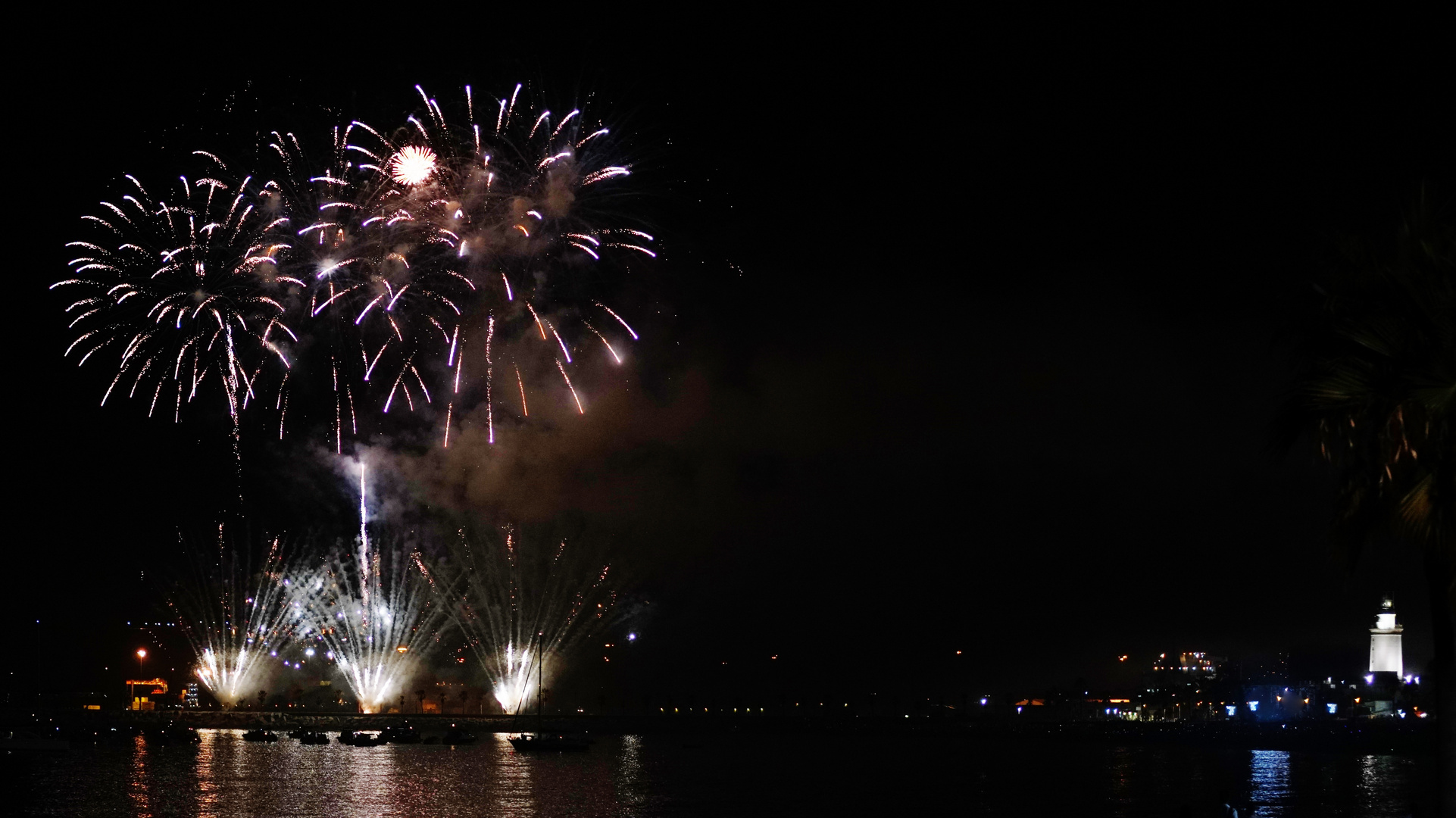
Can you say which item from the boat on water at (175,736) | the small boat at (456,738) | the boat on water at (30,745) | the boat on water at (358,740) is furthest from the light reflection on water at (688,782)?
the small boat at (456,738)

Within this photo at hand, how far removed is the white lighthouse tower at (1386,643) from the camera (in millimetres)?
190375

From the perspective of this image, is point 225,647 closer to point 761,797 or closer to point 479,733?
point 479,733

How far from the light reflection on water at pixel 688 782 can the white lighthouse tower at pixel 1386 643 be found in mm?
78416

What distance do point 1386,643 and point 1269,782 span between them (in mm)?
126081

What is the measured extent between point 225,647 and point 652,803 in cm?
10084

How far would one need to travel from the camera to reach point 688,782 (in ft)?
263

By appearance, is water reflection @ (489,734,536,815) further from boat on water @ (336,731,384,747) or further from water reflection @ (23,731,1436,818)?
boat on water @ (336,731,384,747)

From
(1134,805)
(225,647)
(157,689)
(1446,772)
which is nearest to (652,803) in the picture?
(1134,805)

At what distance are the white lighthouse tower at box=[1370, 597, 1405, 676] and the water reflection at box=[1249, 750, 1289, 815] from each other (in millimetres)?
76806

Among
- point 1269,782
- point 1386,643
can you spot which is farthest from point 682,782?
point 1386,643

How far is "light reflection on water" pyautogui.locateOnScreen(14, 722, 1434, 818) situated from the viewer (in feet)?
201

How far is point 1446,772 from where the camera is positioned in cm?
1009

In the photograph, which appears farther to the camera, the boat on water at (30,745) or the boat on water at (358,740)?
the boat on water at (358,740)

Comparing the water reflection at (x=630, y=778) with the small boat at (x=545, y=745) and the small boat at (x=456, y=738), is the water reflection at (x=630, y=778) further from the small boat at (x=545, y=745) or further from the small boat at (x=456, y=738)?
the small boat at (x=456, y=738)
